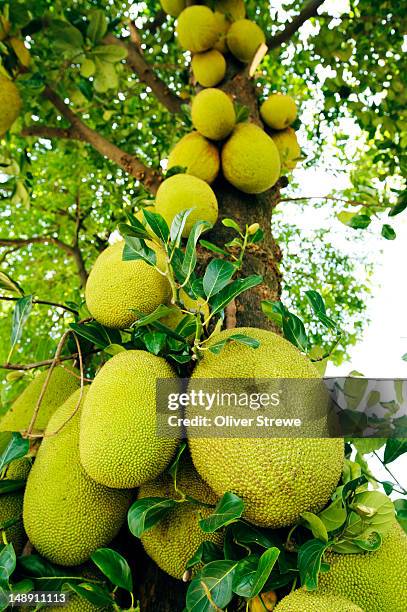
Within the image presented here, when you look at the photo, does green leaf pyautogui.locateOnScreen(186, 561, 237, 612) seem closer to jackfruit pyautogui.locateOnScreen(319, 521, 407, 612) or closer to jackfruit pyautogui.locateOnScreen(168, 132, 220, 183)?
jackfruit pyautogui.locateOnScreen(319, 521, 407, 612)

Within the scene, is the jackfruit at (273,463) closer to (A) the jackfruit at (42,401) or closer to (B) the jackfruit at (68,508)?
(B) the jackfruit at (68,508)

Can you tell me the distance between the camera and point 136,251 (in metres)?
0.90

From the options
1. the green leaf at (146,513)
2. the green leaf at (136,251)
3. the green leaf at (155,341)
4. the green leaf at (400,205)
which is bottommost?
the green leaf at (146,513)

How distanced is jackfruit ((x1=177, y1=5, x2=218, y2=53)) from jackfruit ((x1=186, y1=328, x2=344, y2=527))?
5.43 feet

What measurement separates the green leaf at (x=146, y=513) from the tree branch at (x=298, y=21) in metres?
2.12

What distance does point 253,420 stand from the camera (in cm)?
75

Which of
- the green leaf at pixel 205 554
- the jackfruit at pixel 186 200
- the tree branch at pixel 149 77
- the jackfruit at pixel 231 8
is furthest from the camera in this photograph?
the tree branch at pixel 149 77

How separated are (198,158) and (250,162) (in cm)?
17

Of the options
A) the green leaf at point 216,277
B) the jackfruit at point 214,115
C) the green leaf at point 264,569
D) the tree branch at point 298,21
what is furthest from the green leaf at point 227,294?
the tree branch at point 298,21

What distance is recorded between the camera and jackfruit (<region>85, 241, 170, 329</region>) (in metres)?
1.03

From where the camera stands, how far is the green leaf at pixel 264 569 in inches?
26.1

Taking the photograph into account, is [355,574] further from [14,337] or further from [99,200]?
[99,200]

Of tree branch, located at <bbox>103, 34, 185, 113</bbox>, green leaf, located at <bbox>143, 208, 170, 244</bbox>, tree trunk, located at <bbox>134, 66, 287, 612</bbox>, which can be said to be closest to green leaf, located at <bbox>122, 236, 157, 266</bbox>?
green leaf, located at <bbox>143, 208, 170, 244</bbox>

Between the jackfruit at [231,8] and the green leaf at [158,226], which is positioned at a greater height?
the jackfruit at [231,8]
